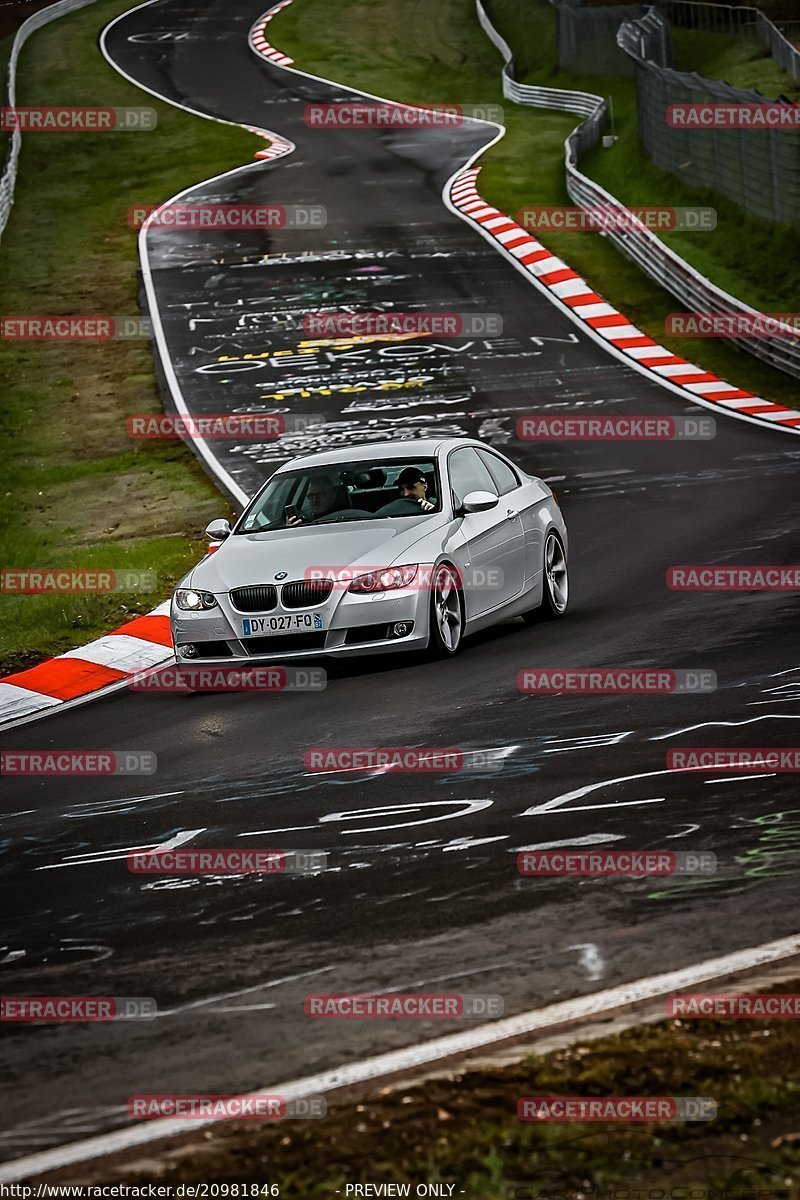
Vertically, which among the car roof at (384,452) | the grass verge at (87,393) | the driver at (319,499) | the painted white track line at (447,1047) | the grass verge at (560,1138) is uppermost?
the grass verge at (560,1138)

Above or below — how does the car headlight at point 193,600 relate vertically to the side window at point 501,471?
below

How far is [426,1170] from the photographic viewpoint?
162 inches

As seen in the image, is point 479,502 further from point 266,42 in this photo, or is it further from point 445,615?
point 266,42

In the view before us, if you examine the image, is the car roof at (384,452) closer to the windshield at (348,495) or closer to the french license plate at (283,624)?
the windshield at (348,495)

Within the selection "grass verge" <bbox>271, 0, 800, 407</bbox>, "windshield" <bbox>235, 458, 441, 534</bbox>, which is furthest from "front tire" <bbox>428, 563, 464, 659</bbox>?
"grass verge" <bbox>271, 0, 800, 407</bbox>

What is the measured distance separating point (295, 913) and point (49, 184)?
3735cm

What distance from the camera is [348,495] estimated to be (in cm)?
1266

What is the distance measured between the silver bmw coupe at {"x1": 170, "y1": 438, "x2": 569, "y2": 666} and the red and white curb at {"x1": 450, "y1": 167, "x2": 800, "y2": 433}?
9.19 meters

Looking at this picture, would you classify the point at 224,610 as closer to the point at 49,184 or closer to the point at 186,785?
the point at 186,785

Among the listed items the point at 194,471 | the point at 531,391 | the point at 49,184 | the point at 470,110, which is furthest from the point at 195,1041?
the point at 470,110

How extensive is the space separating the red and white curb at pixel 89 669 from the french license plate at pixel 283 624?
4.76ft

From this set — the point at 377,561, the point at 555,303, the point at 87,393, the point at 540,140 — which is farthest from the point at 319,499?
the point at 540,140

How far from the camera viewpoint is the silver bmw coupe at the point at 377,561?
37.5 feet

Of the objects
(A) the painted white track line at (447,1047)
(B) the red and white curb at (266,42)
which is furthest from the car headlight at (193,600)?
(B) the red and white curb at (266,42)
